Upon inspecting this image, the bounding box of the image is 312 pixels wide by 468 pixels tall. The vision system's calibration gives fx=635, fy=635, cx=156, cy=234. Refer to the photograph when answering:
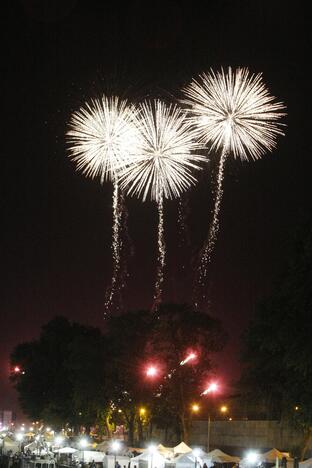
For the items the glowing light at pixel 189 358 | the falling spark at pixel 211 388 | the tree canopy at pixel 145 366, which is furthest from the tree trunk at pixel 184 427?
the glowing light at pixel 189 358

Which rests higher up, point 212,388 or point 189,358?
point 189,358

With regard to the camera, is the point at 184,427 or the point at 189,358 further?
the point at 189,358

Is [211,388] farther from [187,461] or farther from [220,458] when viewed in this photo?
[187,461]

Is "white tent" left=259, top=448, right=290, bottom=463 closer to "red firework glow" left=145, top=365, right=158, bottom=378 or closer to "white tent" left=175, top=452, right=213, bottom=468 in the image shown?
"white tent" left=175, top=452, right=213, bottom=468

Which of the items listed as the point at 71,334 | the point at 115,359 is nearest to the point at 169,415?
the point at 115,359

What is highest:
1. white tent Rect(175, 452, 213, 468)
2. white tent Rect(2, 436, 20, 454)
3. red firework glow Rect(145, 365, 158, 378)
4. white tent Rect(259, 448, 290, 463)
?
red firework glow Rect(145, 365, 158, 378)

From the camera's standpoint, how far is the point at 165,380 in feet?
170

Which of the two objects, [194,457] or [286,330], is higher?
[286,330]

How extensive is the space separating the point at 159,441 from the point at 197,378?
13784mm

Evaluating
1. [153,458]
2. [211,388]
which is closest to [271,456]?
[153,458]

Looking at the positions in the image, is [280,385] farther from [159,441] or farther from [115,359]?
[159,441]

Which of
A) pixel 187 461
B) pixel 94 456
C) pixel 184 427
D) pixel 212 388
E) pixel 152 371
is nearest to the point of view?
pixel 187 461

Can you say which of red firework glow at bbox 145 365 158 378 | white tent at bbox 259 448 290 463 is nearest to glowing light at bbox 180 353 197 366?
red firework glow at bbox 145 365 158 378

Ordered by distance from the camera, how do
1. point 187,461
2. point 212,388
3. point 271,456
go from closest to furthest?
1. point 271,456
2. point 187,461
3. point 212,388
